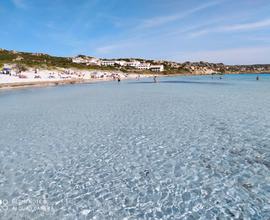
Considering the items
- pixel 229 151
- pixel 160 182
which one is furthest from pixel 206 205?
pixel 229 151

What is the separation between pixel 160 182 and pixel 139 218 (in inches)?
85.3

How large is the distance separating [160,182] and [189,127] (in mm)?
8202

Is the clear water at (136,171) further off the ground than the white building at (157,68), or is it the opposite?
the clear water at (136,171)

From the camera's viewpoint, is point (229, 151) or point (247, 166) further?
point (229, 151)

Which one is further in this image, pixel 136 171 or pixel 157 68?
pixel 157 68

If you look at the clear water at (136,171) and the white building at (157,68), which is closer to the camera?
the clear water at (136,171)

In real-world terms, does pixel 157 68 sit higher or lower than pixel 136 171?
lower

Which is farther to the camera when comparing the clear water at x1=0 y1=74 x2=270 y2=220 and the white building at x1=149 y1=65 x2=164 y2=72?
the white building at x1=149 y1=65 x2=164 y2=72

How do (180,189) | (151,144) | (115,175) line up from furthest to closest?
1. (151,144)
2. (115,175)
3. (180,189)

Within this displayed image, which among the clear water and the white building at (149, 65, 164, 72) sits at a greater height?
the clear water

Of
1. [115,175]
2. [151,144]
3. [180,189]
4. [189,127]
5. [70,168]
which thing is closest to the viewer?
[180,189]

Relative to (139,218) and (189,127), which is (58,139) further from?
(139,218)

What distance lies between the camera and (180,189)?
816 cm

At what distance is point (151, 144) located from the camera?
12.9 meters
